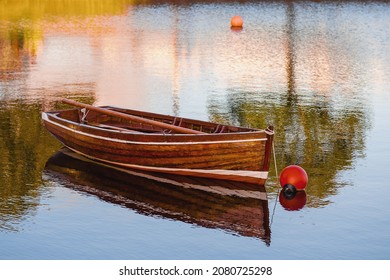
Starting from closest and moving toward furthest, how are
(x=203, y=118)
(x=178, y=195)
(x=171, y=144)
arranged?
1. (x=178, y=195)
2. (x=171, y=144)
3. (x=203, y=118)

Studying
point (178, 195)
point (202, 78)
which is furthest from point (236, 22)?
point (178, 195)

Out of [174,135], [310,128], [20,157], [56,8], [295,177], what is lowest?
[56,8]

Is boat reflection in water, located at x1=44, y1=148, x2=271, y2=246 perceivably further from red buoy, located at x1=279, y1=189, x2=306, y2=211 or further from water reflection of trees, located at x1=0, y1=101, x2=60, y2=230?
water reflection of trees, located at x1=0, y1=101, x2=60, y2=230

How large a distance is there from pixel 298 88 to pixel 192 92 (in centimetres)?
524

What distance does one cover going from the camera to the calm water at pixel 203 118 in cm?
2367

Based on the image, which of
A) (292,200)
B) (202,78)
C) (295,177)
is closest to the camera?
(292,200)

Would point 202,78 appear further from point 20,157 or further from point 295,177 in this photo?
point 295,177

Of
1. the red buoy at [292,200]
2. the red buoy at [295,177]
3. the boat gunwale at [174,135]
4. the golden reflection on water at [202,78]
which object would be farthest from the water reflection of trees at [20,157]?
the red buoy at [295,177]

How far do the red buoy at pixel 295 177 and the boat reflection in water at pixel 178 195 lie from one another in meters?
0.71

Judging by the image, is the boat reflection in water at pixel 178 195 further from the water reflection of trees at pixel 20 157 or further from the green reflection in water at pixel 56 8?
the green reflection in water at pixel 56 8

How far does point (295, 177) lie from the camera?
2706 centimetres

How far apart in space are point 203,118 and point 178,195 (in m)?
10.5

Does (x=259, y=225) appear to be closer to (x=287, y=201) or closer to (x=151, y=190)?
(x=287, y=201)

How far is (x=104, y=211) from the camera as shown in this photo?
25875 mm
